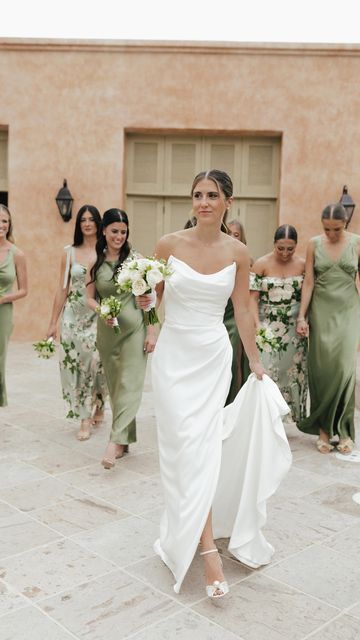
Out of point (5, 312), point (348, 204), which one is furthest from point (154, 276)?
point (348, 204)

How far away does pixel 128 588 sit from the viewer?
3199 millimetres

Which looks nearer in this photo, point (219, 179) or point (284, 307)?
point (219, 179)

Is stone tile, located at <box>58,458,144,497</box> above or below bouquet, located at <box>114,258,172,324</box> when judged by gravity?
below

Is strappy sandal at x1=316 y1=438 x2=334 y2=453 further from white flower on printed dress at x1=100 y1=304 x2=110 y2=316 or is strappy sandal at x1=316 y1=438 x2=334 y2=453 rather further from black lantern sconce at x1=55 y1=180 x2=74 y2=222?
black lantern sconce at x1=55 y1=180 x2=74 y2=222

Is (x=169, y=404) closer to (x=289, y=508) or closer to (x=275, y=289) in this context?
(x=289, y=508)

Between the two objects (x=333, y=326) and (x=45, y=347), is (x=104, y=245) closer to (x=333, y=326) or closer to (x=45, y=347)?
(x=45, y=347)

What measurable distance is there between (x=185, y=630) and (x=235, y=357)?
2942 mm

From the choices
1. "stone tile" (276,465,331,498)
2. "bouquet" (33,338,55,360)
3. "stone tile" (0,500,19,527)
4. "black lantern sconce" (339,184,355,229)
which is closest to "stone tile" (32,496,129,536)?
"stone tile" (0,500,19,527)

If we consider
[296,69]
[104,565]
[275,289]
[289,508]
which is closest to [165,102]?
[296,69]

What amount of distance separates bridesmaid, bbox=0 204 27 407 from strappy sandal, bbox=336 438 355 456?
9.83ft

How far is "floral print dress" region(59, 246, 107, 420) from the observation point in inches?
233

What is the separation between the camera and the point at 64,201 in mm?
11188

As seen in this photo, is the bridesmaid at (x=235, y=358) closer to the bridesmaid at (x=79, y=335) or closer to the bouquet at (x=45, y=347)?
the bridesmaid at (x=79, y=335)

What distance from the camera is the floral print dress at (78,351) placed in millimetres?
5922
